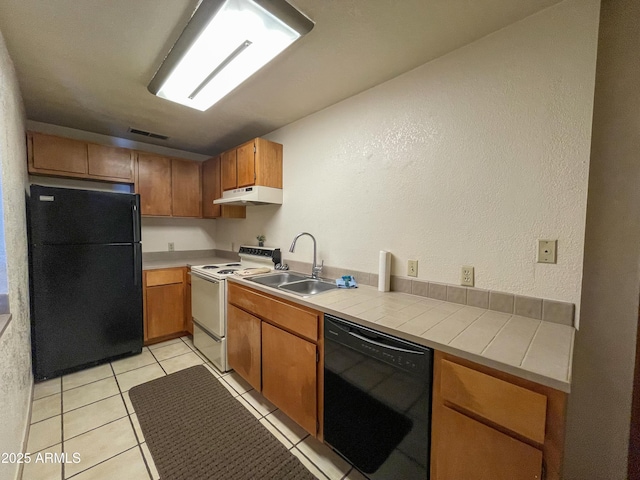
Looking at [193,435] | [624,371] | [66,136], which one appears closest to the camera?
[624,371]

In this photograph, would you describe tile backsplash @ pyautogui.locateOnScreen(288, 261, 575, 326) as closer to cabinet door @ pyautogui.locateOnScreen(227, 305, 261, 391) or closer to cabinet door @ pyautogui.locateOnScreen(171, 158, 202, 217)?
cabinet door @ pyautogui.locateOnScreen(227, 305, 261, 391)

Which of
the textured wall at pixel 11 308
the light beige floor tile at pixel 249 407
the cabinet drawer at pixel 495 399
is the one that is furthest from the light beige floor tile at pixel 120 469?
the cabinet drawer at pixel 495 399

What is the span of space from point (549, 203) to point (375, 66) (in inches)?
48.5

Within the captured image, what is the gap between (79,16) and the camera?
4.00ft

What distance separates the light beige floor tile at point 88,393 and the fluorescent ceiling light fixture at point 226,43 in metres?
2.26

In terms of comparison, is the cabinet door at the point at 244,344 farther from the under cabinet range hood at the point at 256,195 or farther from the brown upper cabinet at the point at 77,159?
the brown upper cabinet at the point at 77,159

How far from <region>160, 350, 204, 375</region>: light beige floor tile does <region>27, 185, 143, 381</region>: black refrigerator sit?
392 mm

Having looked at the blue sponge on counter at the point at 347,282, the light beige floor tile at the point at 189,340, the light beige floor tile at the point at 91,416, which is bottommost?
the light beige floor tile at the point at 189,340

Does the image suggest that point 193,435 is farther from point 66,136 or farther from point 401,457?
point 66,136

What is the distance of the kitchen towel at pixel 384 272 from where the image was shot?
168cm

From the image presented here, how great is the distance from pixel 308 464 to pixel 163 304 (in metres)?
2.18

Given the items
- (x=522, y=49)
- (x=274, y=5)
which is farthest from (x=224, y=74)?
(x=522, y=49)

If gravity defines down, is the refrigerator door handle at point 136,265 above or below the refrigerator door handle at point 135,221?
below

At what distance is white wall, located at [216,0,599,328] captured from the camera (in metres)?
1.12
